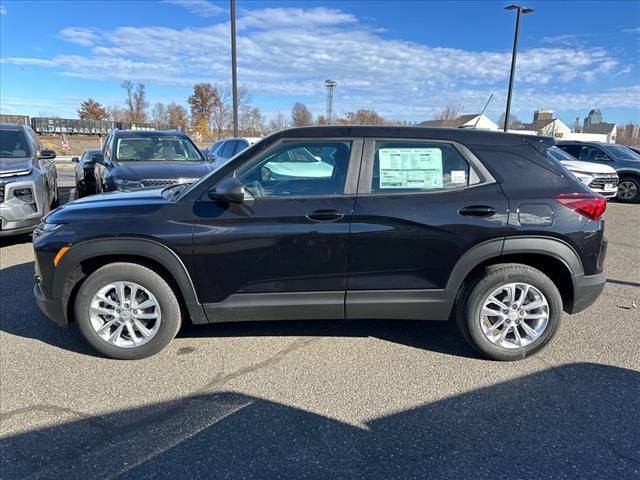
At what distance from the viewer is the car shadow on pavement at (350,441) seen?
7.47 feet

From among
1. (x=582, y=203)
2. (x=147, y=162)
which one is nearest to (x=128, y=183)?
(x=147, y=162)

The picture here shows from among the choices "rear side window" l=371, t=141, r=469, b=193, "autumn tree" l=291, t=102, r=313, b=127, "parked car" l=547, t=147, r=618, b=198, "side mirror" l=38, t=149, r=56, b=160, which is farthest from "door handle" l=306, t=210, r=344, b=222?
"autumn tree" l=291, t=102, r=313, b=127

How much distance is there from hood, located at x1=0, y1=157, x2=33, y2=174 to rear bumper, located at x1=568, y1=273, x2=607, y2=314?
689 centimetres

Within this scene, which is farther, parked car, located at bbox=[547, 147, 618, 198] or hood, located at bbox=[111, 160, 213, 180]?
parked car, located at bbox=[547, 147, 618, 198]

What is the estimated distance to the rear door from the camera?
3.18 meters

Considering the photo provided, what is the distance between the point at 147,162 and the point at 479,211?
19.8 feet

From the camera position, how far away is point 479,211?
3.19m

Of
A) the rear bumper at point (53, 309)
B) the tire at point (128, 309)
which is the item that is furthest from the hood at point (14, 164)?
the tire at point (128, 309)

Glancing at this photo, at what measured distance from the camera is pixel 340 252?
126 inches

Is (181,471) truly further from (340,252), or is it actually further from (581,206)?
(581,206)

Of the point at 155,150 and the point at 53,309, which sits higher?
the point at 155,150

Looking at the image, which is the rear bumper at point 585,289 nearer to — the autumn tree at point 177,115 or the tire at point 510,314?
the tire at point 510,314

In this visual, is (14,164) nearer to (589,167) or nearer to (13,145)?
(13,145)

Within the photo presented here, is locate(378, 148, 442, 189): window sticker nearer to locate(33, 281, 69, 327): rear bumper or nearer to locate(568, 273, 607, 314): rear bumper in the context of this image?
locate(568, 273, 607, 314): rear bumper
